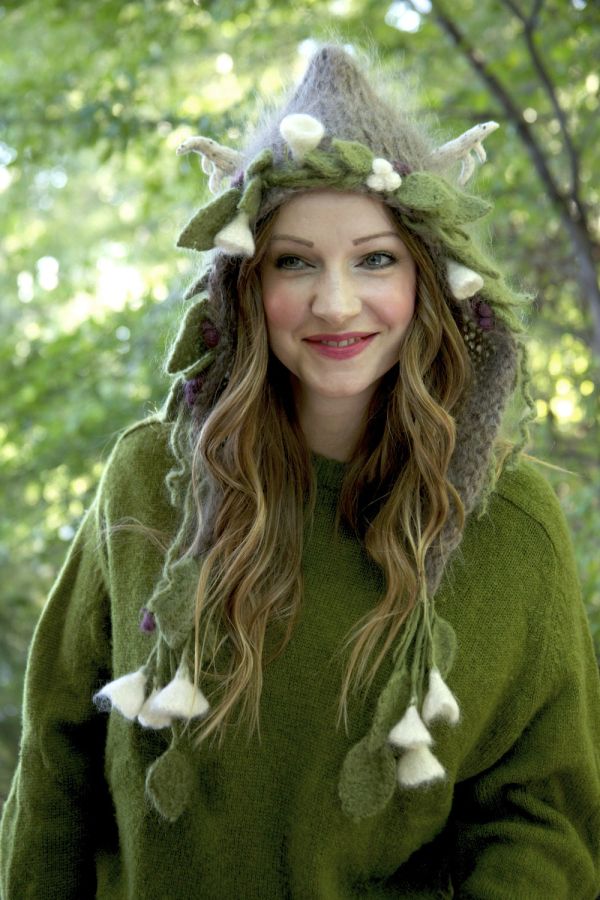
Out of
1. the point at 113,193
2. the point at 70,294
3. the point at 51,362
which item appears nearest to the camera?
the point at 51,362

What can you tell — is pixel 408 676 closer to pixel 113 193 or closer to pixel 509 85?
pixel 509 85

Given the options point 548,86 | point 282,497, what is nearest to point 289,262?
point 282,497

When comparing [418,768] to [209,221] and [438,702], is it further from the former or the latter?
[209,221]

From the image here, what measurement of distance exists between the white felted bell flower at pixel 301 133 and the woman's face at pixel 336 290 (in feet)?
0.29

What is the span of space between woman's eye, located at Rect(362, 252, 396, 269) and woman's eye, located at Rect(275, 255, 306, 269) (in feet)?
0.41

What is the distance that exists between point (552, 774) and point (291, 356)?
3.35 feet

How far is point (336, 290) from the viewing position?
1950 millimetres

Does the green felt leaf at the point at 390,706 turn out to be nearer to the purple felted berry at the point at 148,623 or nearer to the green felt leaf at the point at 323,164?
the purple felted berry at the point at 148,623

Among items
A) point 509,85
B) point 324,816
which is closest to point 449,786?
point 324,816

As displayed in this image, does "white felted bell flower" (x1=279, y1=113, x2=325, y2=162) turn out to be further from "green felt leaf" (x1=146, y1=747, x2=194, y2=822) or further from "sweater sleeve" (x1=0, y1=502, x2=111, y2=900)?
"green felt leaf" (x1=146, y1=747, x2=194, y2=822)

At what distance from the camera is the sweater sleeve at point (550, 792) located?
209cm

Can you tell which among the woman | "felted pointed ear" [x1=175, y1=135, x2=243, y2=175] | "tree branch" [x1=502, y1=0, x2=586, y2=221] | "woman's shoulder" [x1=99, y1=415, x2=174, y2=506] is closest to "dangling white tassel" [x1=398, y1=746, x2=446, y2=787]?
the woman

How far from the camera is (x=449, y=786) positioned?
2117 mm

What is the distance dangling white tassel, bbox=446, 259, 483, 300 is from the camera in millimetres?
1984
